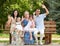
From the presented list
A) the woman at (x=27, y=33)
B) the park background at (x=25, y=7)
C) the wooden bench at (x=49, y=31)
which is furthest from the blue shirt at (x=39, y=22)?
the park background at (x=25, y=7)

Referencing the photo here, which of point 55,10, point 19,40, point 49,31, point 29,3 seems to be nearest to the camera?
point 19,40

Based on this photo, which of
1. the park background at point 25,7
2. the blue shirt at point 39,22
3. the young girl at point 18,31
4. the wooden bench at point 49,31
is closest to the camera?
the young girl at point 18,31

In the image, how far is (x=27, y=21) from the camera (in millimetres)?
12430

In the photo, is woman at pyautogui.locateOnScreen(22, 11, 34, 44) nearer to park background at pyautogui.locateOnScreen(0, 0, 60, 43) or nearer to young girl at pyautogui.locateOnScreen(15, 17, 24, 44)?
young girl at pyautogui.locateOnScreen(15, 17, 24, 44)

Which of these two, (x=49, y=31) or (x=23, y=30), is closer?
(x=23, y=30)

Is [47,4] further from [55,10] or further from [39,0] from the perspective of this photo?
[39,0]

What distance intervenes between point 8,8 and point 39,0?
1.96 meters

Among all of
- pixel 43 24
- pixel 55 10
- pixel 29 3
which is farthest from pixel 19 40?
pixel 55 10

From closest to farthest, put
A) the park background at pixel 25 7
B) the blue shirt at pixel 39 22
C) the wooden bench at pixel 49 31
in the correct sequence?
the blue shirt at pixel 39 22, the wooden bench at pixel 49 31, the park background at pixel 25 7

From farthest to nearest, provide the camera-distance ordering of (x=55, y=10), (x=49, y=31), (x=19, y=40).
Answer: (x=55, y=10) < (x=49, y=31) < (x=19, y=40)

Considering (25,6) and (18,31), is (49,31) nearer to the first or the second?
(18,31)

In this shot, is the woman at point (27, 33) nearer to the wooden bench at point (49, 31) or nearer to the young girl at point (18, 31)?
the young girl at point (18, 31)

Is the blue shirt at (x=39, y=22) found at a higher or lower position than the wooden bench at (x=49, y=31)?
higher

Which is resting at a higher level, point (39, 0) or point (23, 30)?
point (39, 0)
